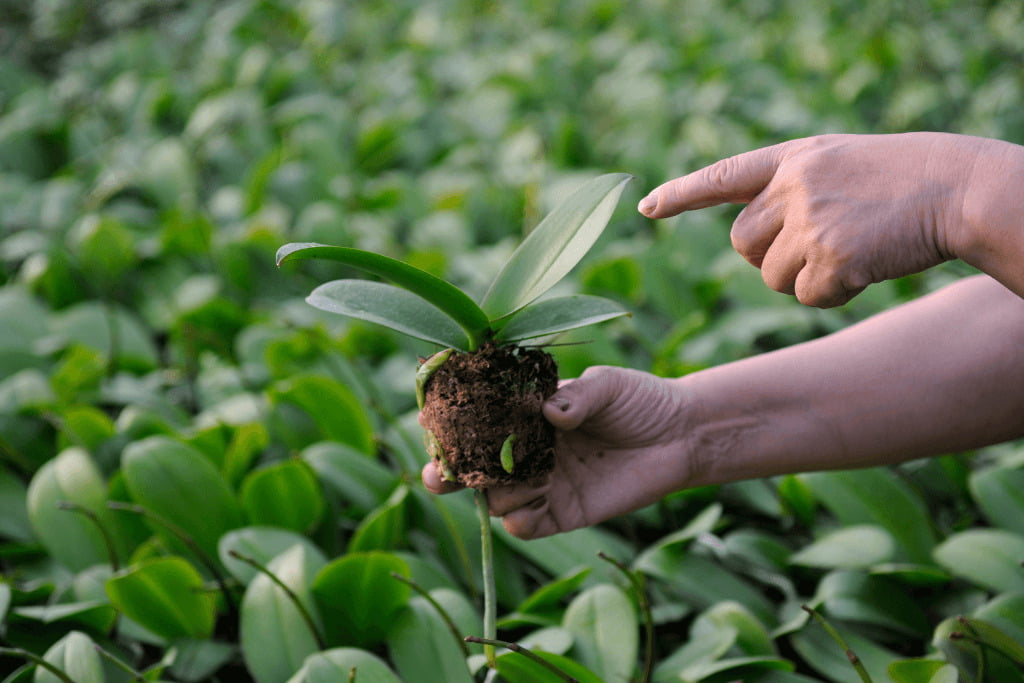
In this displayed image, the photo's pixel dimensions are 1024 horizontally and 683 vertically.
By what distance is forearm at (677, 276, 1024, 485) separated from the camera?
994 millimetres

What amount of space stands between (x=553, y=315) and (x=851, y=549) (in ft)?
2.00

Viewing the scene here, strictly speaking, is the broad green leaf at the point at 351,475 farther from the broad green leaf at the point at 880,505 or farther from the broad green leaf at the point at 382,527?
the broad green leaf at the point at 880,505

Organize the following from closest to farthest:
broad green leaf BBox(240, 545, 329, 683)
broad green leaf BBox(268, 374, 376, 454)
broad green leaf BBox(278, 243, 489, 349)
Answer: broad green leaf BBox(278, 243, 489, 349)
broad green leaf BBox(240, 545, 329, 683)
broad green leaf BBox(268, 374, 376, 454)

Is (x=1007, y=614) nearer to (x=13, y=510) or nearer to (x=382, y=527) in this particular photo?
(x=382, y=527)

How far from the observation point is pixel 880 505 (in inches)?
47.6

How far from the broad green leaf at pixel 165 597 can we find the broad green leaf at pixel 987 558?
0.96 meters

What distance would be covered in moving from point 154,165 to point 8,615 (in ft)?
4.72

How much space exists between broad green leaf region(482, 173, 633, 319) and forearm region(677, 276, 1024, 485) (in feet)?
0.97

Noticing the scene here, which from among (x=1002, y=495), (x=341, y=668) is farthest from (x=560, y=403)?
(x=1002, y=495)

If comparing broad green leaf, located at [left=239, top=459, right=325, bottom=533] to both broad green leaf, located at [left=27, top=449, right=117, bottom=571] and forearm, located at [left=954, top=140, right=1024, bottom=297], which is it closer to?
broad green leaf, located at [left=27, top=449, right=117, bottom=571]

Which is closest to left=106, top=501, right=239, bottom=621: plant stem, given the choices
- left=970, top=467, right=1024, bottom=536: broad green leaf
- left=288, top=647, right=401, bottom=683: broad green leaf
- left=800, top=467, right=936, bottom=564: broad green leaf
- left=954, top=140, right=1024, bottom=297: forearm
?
left=288, top=647, right=401, bottom=683: broad green leaf

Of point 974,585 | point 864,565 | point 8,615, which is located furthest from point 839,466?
point 8,615

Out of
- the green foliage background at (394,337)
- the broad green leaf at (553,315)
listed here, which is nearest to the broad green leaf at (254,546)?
the green foliage background at (394,337)

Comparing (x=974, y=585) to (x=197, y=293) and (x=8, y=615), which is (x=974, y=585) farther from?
(x=197, y=293)
